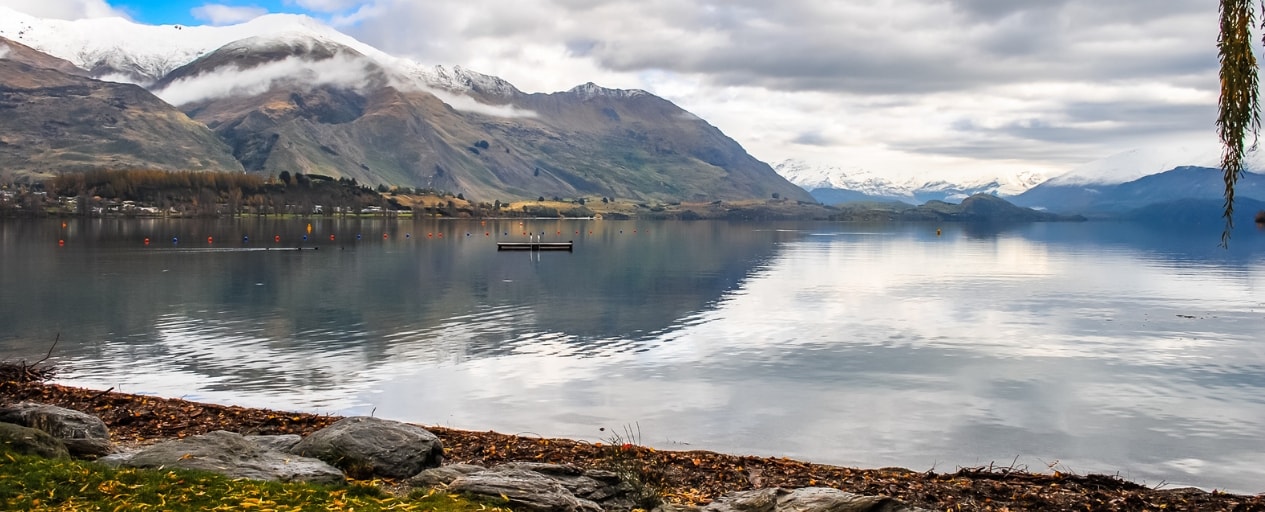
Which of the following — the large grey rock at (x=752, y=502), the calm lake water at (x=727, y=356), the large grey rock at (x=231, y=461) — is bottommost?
the calm lake water at (x=727, y=356)

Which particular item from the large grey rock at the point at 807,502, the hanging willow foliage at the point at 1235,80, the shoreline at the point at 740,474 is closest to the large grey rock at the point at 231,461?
the shoreline at the point at 740,474

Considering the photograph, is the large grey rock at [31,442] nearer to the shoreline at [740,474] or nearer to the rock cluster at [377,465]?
the rock cluster at [377,465]

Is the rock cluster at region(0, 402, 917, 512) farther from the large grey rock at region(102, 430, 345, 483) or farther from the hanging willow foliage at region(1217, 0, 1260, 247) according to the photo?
the hanging willow foliage at region(1217, 0, 1260, 247)

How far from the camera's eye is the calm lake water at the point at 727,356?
34.7 metres

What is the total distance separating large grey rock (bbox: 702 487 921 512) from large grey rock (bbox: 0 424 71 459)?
1532cm

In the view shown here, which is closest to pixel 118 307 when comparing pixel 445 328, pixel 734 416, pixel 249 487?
pixel 445 328

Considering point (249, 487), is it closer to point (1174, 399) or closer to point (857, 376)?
point (857, 376)

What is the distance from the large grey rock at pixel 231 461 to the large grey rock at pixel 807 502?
8960 mm

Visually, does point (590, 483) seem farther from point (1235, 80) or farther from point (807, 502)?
point (1235, 80)

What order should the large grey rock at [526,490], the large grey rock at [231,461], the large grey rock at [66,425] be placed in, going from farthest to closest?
the large grey rock at [66,425], the large grey rock at [231,461], the large grey rock at [526,490]

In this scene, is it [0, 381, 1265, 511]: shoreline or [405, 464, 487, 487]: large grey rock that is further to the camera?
[0, 381, 1265, 511]: shoreline

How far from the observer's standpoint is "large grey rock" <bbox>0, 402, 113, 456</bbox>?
75.0 ft

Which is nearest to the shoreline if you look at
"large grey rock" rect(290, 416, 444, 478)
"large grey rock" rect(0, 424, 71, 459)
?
"large grey rock" rect(290, 416, 444, 478)

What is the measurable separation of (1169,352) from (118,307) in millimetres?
77922
